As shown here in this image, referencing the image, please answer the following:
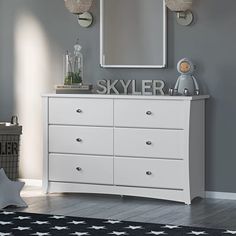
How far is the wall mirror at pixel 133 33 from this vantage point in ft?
19.9

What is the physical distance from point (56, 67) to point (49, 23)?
0.39 m

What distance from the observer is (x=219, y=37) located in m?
5.93

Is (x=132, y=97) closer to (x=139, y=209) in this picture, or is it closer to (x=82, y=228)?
(x=139, y=209)

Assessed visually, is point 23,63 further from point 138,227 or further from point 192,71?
point 138,227

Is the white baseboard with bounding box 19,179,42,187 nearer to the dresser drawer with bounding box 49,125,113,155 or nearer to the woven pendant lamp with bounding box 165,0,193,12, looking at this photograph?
the dresser drawer with bounding box 49,125,113,155

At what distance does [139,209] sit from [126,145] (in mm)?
554

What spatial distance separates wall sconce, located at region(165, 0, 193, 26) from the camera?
584 cm

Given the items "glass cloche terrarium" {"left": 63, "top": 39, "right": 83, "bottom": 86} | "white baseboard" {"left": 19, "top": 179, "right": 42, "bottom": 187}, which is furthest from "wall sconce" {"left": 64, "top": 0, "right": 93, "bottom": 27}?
"white baseboard" {"left": 19, "top": 179, "right": 42, "bottom": 187}

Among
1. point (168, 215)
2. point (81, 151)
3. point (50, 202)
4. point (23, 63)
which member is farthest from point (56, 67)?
point (168, 215)

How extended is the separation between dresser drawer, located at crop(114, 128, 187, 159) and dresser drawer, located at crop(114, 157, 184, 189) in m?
0.05

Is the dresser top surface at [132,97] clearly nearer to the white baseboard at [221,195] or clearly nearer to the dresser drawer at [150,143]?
the dresser drawer at [150,143]

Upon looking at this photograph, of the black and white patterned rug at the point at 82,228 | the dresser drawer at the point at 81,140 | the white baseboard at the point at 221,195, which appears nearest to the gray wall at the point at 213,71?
the white baseboard at the point at 221,195

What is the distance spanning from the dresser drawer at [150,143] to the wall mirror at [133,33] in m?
0.61

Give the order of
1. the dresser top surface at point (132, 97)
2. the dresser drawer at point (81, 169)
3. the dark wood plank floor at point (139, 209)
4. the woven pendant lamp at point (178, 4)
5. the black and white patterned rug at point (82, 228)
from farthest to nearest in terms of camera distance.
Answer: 1. the dresser drawer at point (81, 169)
2. the woven pendant lamp at point (178, 4)
3. the dresser top surface at point (132, 97)
4. the dark wood plank floor at point (139, 209)
5. the black and white patterned rug at point (82, 228)
